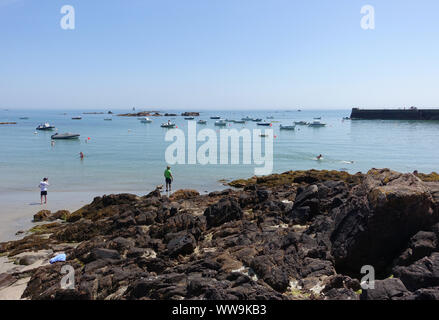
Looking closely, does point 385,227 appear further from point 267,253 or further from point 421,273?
point 267,253

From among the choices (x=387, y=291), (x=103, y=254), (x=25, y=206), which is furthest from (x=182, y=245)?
(x=25, y=206)

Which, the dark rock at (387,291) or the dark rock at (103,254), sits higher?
the dark rock at (387,291)

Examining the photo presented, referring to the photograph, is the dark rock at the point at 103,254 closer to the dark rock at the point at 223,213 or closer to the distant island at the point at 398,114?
the dark rock at the point at 223,213

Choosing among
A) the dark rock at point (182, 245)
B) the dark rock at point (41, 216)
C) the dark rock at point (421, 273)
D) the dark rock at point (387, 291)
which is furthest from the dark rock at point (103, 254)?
the dark rock at point (41, 216)

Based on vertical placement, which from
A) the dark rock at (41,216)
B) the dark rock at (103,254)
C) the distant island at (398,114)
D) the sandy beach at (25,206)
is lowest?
the sandy beach at (25,206)

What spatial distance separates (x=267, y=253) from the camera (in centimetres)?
1027

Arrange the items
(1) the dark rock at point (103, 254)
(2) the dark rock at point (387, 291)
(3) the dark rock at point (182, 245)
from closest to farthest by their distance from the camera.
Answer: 1. (2) the dark rock at point (387, 291)
2. (1) the dark rock at point (103, 254)
3. (3) the dark rock at point (182, 245)

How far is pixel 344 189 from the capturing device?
15.4 meters

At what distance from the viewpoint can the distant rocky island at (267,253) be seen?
803 centimetres


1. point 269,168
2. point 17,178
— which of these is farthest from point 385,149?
point 17,178

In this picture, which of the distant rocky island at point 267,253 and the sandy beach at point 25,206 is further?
the sandy beach at point 25,206

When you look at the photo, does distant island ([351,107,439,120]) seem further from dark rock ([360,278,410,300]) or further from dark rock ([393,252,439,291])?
dark rock ([360,278,410,300])

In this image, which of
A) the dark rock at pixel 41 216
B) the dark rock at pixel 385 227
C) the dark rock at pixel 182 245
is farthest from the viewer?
the dark rock at pixel 41 216
